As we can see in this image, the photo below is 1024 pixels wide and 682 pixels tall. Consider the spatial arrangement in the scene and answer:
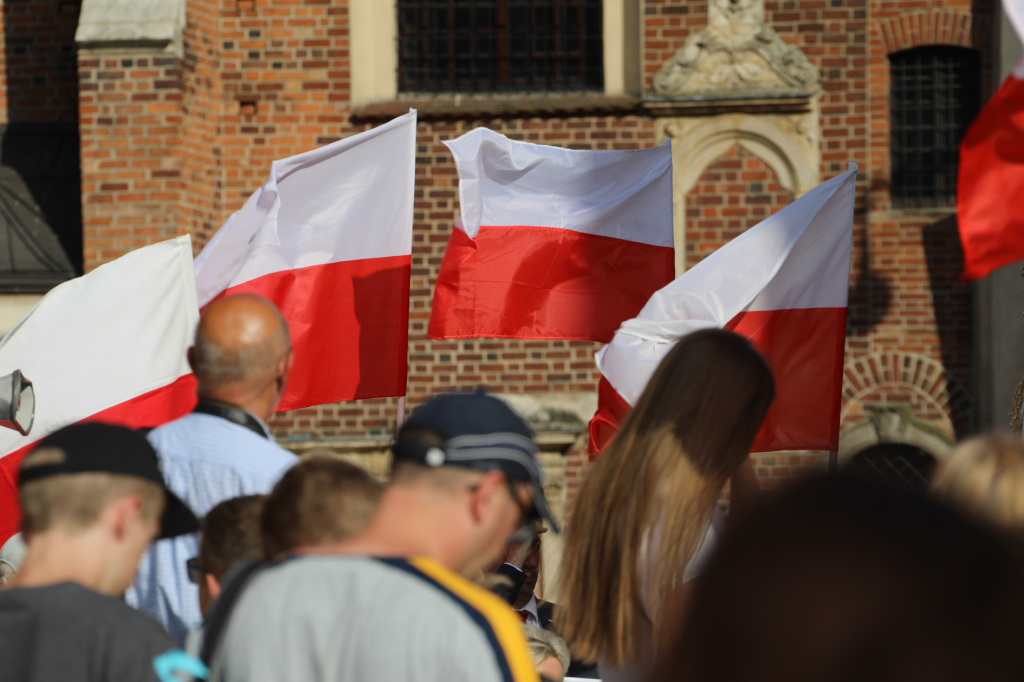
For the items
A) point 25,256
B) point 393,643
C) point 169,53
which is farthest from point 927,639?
point 25,256

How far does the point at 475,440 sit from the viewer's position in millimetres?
1564

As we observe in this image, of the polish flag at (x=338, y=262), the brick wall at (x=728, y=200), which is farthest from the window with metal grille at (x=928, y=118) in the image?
the polish flag at (x=338, y=262)

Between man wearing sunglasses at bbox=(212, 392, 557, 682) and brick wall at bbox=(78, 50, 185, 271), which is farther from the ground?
brick wall at bbox=(78, 50, 185, 271)

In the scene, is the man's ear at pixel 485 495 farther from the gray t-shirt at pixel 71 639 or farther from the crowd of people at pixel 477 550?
the gray t-shirt at pixel 71 639

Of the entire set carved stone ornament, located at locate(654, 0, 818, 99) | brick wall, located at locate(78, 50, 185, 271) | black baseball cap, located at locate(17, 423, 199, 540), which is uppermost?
carved stone ornament, located at locate(654, 0, 818, 99)

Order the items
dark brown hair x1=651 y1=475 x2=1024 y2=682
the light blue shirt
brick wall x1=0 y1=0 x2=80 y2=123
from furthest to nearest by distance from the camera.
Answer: brick wall x1=0 y1=0 x2=80 y2=123
the light blue shirt
dark brown hair x1=651 y1=475 x2=1024 y2=682

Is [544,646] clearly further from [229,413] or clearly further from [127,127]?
[127,127]

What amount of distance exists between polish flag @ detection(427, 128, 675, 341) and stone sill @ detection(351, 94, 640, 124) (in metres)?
3.10

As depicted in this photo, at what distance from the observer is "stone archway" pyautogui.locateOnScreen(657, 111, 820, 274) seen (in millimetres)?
8234

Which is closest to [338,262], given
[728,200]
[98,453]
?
[98,453]

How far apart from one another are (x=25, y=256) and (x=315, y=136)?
8.82 feet

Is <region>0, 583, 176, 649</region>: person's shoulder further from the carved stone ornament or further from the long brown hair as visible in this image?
the carved stone ornament

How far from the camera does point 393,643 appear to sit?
4.35 feet

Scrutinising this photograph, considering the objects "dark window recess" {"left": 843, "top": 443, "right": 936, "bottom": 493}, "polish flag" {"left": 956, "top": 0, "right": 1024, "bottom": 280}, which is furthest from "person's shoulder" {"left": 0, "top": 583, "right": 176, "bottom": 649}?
"dark window recess" {"left": 843, "top": 443, "right": 936, "bottom": 493}
